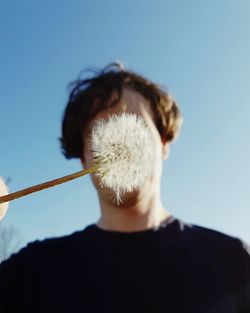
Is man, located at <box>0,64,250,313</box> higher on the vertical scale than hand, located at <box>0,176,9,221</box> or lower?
lower

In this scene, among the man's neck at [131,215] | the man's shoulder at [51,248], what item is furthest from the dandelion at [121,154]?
the man's shoulder at [51,248]

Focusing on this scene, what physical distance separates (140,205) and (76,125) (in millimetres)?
705

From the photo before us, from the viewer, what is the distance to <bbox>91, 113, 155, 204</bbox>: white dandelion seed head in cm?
135

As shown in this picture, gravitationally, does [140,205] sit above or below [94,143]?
below

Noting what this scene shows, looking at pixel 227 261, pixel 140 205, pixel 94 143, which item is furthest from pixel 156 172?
pixel 94 143

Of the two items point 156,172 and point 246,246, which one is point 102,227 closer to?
point 156,172

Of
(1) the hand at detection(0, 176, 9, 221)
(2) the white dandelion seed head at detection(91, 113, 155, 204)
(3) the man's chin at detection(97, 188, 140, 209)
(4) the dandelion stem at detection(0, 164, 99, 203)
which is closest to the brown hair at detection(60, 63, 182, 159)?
(3) the man's chin at detection(97, 188, 140, 209)

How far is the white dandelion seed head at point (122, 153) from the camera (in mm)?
1348

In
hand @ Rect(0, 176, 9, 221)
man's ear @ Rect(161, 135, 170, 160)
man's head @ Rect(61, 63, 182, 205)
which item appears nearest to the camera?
hand @ Rect(0, 176, 9, 221)

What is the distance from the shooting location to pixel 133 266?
2.01 meters

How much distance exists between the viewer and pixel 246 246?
85.0 inches

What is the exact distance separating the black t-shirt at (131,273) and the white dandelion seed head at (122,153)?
658 mm

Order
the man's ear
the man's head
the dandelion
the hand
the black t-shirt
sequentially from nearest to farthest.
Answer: the hand < the dandelion < the black t-shirt < the man's head < the man's ear

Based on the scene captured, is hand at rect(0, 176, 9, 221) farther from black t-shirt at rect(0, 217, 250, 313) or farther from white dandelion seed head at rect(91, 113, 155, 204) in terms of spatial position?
black t-shirt at rect(0, 217, 250, 313)
